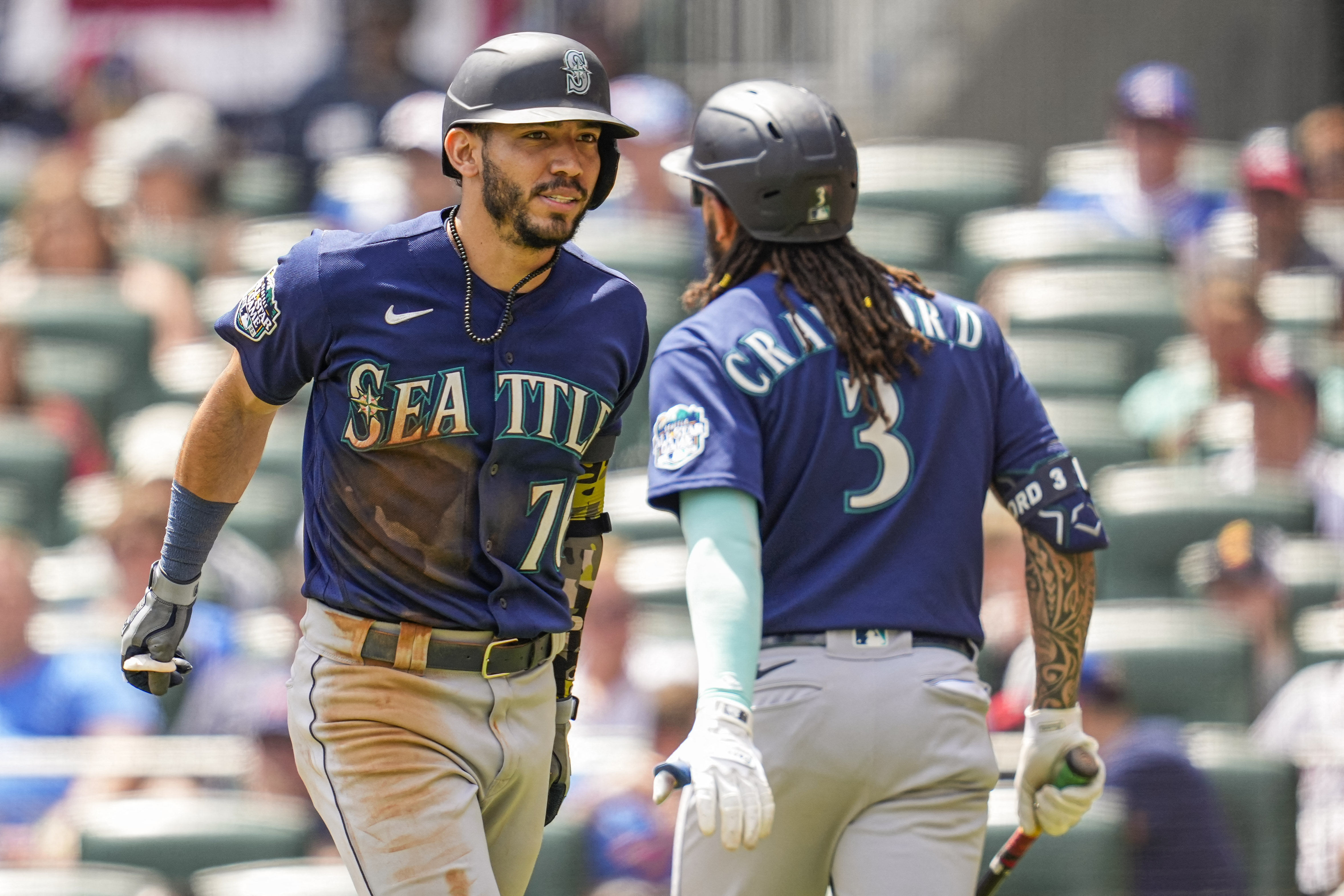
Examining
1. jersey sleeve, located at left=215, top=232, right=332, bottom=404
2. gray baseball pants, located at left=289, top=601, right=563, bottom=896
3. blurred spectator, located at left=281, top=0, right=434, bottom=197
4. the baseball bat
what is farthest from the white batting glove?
blurred spectator, located at left=281, top=0, right=434, bottom=197

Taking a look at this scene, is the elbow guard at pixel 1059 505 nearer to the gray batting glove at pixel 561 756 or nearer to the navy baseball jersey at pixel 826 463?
the navy baseball jersey at pixel 826 463

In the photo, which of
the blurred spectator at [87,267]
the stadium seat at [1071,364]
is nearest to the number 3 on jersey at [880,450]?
the stadium seat at [1071,364]

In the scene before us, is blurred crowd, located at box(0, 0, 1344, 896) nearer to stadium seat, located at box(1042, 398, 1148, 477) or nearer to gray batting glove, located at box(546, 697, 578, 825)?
stadium seat, located at box(1042, 398, 1148, 477)

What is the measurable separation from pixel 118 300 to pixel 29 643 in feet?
7.09

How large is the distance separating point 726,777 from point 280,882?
7.46 feet

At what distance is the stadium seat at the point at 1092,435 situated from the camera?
6062 mm

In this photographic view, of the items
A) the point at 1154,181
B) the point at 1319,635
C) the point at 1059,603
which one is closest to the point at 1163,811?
the point at 1319,635

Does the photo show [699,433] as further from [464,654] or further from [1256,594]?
Answer: [1256,594]

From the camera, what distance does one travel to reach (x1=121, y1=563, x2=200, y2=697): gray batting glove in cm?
270

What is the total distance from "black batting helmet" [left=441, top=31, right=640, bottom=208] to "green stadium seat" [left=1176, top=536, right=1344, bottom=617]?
11.8 feet

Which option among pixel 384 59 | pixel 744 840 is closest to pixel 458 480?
pixel 744 840

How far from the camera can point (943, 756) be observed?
8.50 feet

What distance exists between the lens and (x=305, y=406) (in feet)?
22.8

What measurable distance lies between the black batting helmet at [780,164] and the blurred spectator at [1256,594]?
9.89 feet
